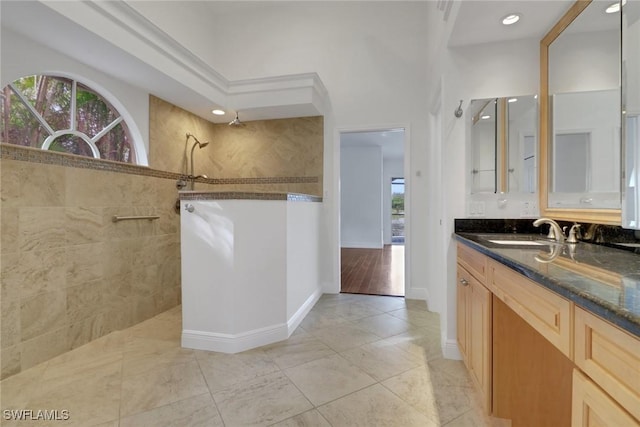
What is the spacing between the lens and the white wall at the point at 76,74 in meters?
1.87

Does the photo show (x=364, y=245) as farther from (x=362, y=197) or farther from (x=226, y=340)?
(x=226, y=340)

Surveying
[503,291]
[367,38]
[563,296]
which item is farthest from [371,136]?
[563,296]

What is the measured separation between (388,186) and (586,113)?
7084 millimetres

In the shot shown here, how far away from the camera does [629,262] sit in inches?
41.3

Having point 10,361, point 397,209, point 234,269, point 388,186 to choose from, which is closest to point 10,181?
point 10,361

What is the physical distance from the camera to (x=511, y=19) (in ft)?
5.84

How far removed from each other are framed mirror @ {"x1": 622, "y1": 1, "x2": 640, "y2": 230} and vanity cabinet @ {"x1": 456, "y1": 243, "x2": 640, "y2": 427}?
0.61 metres

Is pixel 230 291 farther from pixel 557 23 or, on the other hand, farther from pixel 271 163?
pixel 557 23

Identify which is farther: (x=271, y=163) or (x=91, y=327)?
(x=271, y=163)

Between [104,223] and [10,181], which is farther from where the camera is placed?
[104,223]

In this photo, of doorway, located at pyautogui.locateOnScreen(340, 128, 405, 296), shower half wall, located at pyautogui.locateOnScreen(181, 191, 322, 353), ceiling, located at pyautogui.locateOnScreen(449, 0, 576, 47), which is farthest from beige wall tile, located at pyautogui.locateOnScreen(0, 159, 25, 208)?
doorway, located at pyautogui.locateOnScreen(340, 128, 405, 296)

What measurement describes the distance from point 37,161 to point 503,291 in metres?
2.91

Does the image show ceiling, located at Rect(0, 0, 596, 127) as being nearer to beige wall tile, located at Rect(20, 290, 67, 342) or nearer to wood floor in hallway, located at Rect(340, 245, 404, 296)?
beige wall tile, located at Rect(20, 290, 67, 342)

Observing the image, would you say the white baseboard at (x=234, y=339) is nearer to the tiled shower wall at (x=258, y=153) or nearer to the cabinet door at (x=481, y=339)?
the cabinet door at (x=481, y=339)
